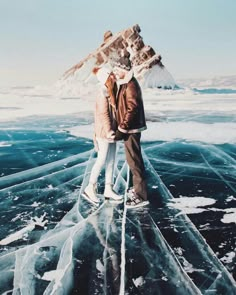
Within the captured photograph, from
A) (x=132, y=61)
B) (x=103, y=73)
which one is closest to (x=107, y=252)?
(x=103, y=73)

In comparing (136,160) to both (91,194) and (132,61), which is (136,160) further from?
(132,61)

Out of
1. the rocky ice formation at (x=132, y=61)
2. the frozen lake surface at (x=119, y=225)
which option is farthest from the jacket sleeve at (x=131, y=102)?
the rocky ice formation at (x=132, y=61)

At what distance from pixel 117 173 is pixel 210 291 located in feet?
9.89

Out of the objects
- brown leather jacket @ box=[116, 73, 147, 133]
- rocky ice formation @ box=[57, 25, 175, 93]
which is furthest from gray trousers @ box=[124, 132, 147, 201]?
rocky ice formation @ box=[57, 25, 175, 93]

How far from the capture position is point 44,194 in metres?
4.69

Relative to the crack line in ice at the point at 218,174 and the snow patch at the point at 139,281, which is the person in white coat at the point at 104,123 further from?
the snow patch at the point at 139,281

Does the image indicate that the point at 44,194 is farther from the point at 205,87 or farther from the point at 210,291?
the point at 205,87

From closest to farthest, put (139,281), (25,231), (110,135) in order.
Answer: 1. (139,281)
2. (25,231)
3. (110,135)

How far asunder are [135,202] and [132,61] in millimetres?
19735

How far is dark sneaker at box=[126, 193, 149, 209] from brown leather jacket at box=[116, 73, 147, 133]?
0.71m

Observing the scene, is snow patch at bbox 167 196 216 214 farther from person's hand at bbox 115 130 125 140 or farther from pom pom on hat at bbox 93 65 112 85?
pom pom on hat at bbox 93 65 112 85

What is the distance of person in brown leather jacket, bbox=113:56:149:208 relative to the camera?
13.1ft

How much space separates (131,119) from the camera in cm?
401

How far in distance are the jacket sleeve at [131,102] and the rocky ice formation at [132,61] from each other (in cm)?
1687
